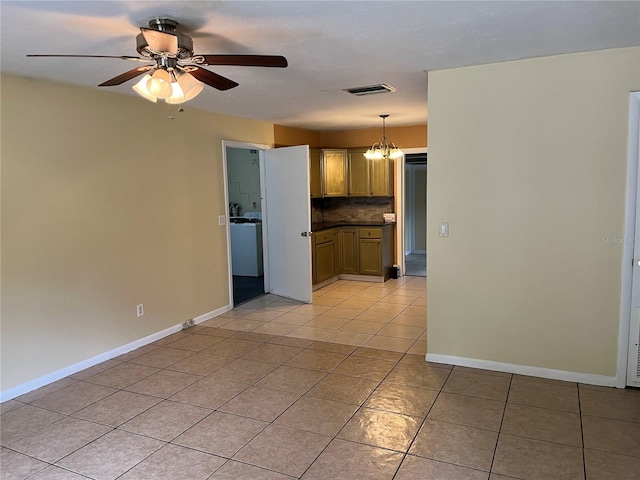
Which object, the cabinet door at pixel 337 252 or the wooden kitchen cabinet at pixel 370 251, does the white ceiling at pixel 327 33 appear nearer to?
the wooden kitchen cabinet at pixel 370 251

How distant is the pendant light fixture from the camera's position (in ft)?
20.8

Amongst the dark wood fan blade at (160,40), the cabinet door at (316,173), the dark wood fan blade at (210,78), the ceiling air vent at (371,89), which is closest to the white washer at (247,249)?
the cabinet door at (316,173)

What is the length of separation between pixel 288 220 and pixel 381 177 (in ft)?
6.22

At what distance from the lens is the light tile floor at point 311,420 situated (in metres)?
2.39

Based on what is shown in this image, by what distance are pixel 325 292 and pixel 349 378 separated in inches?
116

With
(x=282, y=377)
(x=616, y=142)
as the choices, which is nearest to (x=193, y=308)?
(x=282, y=377)

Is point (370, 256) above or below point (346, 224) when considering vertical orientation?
below

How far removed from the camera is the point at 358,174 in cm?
712

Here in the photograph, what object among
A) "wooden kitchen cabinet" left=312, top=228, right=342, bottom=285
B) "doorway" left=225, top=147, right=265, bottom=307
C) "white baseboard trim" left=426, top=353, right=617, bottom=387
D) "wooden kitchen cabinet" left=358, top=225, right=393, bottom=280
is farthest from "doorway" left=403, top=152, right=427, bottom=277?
"white baseboard trim" left=426, top=353, right=617, bottom=387

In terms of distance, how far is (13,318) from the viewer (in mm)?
3301

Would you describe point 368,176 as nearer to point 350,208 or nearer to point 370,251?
point 350,208

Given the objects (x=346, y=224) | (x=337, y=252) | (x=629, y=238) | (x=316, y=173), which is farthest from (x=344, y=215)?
(x=629, y=238)

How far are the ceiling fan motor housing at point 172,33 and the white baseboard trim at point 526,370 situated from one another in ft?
9.31

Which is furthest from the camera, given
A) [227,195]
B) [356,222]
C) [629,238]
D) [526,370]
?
[356,222]
